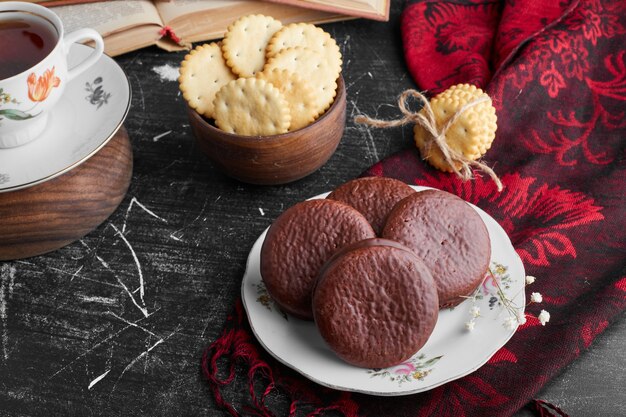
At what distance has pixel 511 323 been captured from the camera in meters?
0.88

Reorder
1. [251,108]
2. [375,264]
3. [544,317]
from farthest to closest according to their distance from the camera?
[251,108], [544,317], [375,264]

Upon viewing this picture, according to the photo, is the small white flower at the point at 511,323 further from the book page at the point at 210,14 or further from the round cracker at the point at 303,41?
the book page at the point at 210,14

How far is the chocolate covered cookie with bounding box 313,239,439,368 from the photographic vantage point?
82 cm

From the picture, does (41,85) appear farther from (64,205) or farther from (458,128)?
(458,128)

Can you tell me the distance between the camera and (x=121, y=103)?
111cm

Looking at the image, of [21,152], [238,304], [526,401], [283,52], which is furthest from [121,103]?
[526,401]

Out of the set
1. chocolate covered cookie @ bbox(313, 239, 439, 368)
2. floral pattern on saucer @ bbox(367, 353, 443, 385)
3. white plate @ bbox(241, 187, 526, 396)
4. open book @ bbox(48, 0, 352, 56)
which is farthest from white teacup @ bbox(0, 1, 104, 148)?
floral pattern on saucer @ bbox(367, 353, 443, 385)

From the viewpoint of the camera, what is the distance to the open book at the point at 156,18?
1398 millimetres

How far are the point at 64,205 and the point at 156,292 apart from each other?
0.64ft

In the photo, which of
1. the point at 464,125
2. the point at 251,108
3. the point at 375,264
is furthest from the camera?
the point at 464,125

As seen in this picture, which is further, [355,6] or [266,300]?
[355,6]

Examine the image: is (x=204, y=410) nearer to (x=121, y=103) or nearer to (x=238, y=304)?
(x=238, y=304)

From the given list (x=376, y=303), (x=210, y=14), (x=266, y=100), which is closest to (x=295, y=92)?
(x=266, y=100)

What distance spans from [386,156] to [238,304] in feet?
1.33
